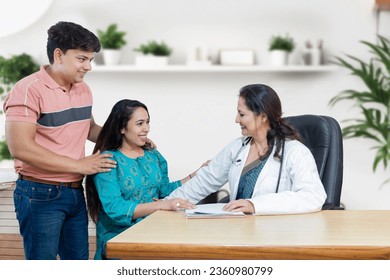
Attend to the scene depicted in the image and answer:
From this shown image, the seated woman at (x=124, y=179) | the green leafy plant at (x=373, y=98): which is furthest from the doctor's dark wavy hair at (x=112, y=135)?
the green leafy plant at (x=373, y=98)

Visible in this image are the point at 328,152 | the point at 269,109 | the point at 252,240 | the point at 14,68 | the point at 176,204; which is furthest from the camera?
the point at 14,68

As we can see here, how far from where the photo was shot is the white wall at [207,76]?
4.46 m

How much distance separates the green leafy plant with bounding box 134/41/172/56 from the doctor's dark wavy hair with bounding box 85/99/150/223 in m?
2.00

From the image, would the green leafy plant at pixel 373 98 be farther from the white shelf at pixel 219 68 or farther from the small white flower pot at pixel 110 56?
the small white flower pot at pixel 110 56

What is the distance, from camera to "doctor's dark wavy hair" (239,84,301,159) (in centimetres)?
231

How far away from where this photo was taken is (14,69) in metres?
4.57

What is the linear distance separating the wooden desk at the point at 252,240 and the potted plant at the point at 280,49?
8.28 ft

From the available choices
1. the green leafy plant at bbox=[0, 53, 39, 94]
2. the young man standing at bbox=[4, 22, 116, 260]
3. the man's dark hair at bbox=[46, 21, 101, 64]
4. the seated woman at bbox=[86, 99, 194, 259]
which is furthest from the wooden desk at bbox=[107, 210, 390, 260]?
the green leafy plant at bbox=[0, 53, 39, 94]

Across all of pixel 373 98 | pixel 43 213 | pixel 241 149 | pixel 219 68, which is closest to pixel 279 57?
pixel 219 68

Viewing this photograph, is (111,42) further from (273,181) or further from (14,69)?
(273,181)

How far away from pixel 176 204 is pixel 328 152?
0.71 meters
